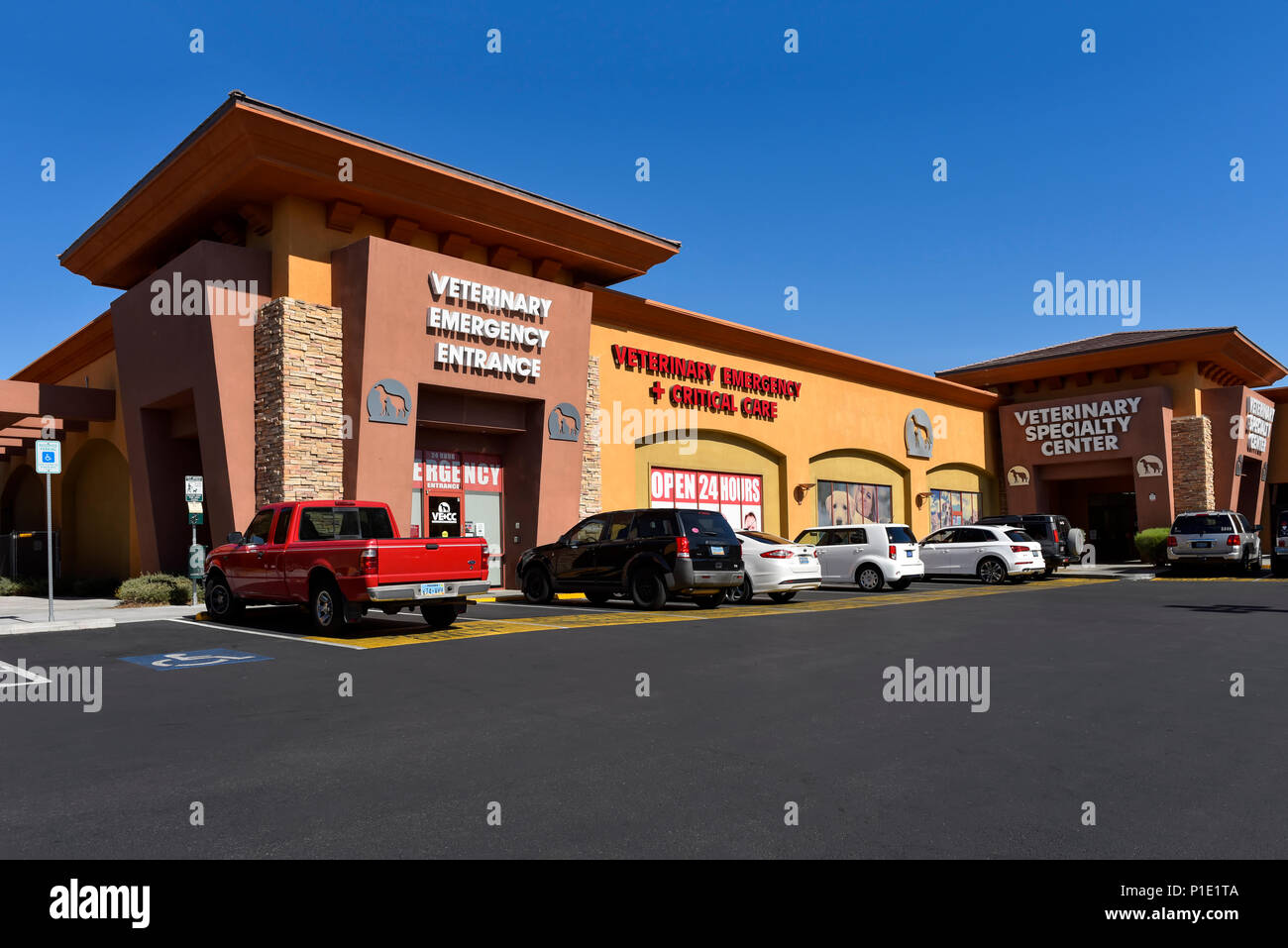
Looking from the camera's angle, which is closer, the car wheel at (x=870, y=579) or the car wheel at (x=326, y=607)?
the car wheel at (x=326, y=607)

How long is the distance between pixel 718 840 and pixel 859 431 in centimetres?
3132

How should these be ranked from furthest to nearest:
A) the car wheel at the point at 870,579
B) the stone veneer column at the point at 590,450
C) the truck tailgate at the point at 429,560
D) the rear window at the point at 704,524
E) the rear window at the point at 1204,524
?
the rear window at the point at 1204,524, the stone veneer column at the point at 590,450, the car wheel at the point at 870,579, the rear window at the point at 704,524, the truck tailgate at the point at 429,560

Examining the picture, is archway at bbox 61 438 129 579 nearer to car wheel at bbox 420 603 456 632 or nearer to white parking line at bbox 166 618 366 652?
white parking line at bbox 166 618 366 652

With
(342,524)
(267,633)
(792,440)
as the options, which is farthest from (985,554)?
(267,633)

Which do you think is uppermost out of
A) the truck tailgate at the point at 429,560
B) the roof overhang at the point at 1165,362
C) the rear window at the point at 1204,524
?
the roof overhang at the point at 1165,362

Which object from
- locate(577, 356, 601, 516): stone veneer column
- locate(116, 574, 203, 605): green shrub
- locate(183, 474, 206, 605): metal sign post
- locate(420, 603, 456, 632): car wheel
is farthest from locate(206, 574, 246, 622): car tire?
locate(577, 356, 601, 516): stone veneer column

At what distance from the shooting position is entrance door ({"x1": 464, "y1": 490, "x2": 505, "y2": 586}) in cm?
2286

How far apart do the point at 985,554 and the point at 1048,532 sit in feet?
14.4

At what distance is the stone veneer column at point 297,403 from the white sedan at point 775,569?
883 centimetres

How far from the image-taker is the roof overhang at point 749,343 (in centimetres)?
2572

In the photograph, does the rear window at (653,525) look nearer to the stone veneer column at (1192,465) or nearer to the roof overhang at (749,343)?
the roof overhang at (749,343)

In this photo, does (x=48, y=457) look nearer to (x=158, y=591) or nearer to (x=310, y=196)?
(x=158, y=591)

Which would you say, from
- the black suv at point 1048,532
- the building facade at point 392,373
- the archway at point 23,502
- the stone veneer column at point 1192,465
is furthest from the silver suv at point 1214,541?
the archway at point 23,502

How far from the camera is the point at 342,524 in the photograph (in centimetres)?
1405
